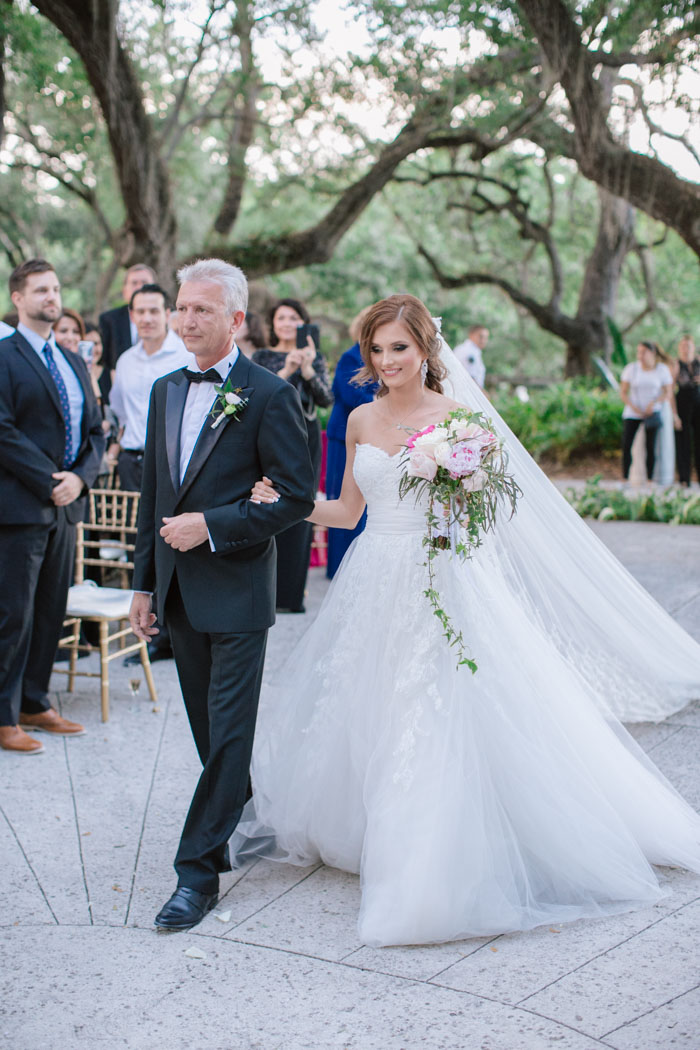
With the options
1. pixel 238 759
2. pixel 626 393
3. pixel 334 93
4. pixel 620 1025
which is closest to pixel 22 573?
pixel 238 759

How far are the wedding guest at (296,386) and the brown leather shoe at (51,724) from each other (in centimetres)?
248

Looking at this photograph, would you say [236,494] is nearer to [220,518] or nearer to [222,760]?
[220,518]

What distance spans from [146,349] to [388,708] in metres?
4.16

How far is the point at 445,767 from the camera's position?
3436mm

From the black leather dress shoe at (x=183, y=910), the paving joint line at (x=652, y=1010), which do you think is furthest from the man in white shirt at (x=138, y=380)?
the paving joint line at (x=652, y=1010)

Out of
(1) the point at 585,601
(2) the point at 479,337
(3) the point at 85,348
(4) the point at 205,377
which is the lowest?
(1) the point at 585,601

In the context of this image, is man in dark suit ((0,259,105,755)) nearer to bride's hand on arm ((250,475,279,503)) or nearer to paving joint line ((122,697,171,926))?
paving joint line ((122,697,171,926))

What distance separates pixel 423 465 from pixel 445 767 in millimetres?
1022

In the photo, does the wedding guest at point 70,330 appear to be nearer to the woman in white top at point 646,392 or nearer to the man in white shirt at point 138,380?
the man in white shirt at point 138,380

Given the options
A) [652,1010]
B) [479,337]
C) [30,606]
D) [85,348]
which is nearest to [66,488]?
[30,606]

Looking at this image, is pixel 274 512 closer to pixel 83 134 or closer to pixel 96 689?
pixel 96 689

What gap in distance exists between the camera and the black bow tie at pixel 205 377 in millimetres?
3443

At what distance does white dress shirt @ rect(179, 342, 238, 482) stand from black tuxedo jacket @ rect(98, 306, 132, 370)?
4742 millimetres

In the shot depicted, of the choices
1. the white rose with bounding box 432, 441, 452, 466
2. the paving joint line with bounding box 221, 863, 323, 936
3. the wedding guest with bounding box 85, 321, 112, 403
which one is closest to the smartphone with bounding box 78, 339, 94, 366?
the wedding guest with bounding box 85, 321, 112, 403
